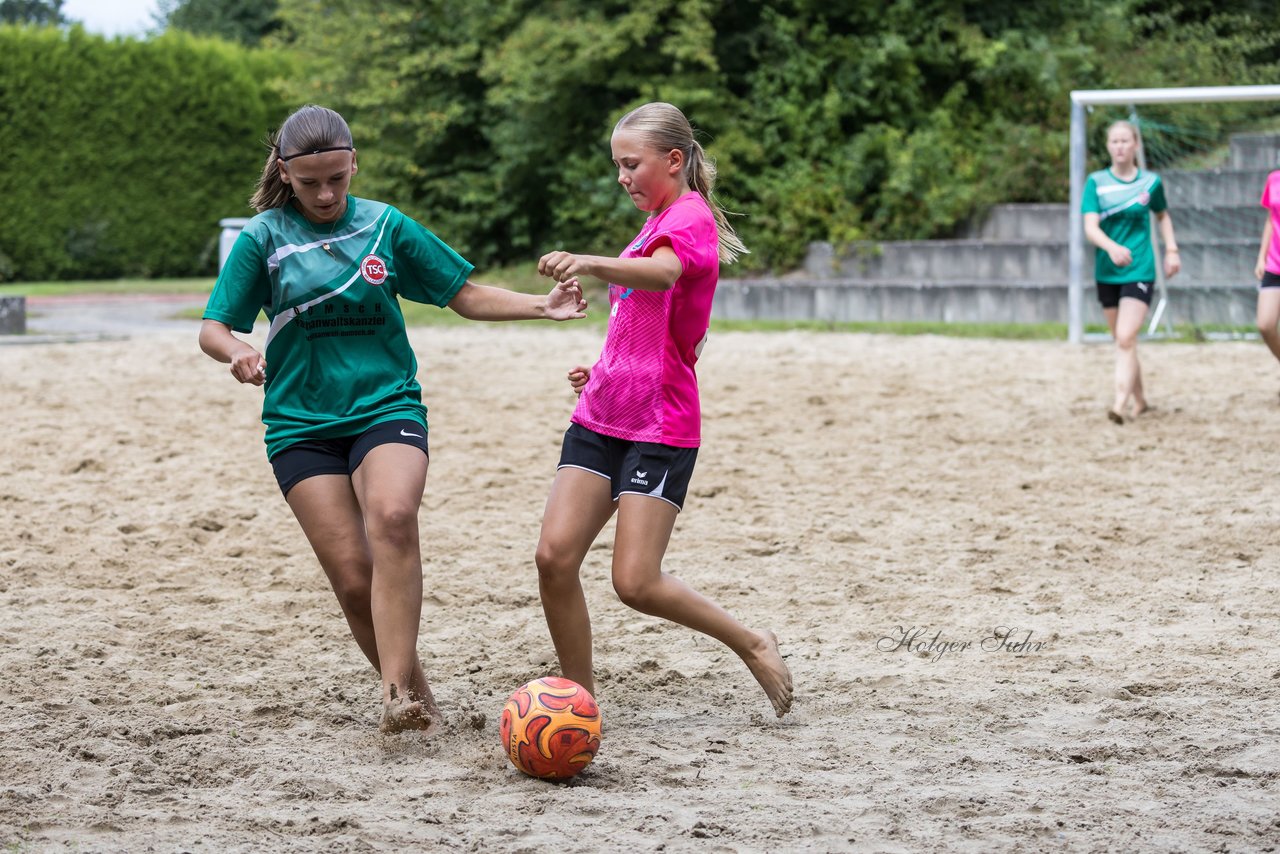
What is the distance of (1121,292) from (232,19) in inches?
1530

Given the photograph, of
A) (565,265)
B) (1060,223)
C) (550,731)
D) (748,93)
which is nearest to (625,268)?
(565,265)

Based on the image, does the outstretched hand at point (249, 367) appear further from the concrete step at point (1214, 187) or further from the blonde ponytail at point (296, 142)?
the concrete step at point (1214, 187)

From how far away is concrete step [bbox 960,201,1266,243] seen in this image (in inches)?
617

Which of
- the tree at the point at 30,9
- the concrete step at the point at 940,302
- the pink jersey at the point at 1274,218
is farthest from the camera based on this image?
the tree at the point at 30,9

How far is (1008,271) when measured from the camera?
16344mm

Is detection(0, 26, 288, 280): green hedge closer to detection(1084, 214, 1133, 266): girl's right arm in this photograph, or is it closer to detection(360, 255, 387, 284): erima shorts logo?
detection(1084, 214, 1133, 266): girl's right arm

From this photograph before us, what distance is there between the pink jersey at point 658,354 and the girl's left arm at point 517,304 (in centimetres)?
15

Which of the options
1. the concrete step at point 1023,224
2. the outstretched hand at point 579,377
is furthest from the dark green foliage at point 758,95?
the outstretched hand at point 579,377

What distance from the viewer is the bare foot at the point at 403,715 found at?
12.9 ft

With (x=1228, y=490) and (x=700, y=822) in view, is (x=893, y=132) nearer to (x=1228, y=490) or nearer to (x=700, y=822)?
(x=1228, y=490)


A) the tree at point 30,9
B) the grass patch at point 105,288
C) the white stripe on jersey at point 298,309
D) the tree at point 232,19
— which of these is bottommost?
the grass patch at point 105,288

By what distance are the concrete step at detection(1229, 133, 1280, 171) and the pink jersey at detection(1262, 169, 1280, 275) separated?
8.21 m

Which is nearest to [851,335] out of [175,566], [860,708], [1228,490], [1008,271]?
[1008,271]

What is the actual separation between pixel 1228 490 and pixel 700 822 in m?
5.04
